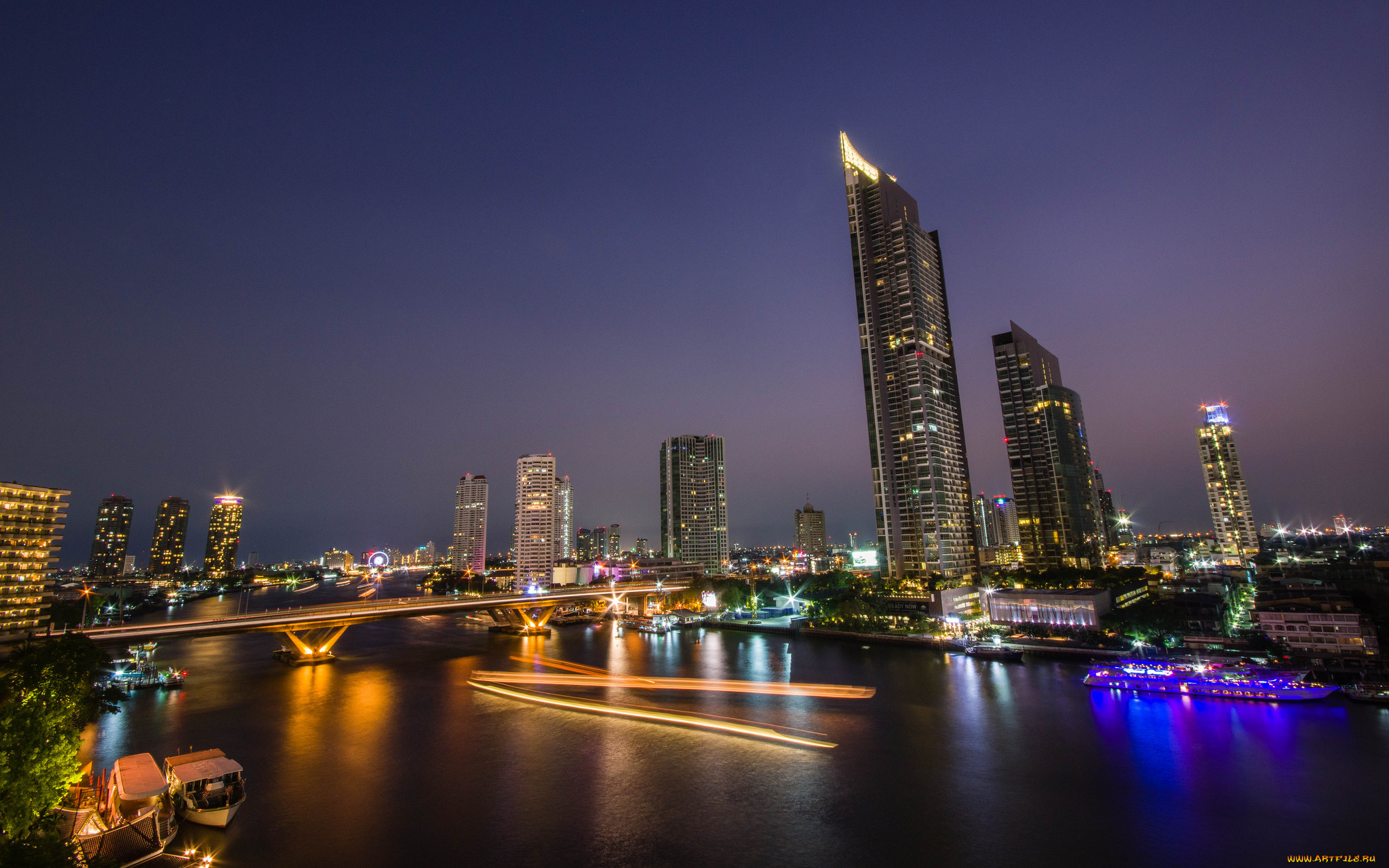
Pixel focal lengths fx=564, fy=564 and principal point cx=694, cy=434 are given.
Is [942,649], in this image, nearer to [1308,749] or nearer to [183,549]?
[1308,749]

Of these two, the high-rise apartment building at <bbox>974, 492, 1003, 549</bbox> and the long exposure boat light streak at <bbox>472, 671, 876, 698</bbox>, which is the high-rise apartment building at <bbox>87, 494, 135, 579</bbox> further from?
the high-rise apartment building at <bbox>974, 492, 1003, 549</bbox>

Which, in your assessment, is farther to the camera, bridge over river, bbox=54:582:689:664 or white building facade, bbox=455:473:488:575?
white building facade, bbox=455:473:488:575

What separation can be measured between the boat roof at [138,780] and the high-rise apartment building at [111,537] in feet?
594

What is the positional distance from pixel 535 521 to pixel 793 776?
4218 inches

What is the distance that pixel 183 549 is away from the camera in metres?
169

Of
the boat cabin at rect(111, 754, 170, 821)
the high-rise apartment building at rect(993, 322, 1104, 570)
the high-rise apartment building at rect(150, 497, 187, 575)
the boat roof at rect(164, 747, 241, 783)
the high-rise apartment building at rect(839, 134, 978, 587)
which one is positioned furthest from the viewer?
the high-rise apartment building at rect(150, 497, 187, 575)

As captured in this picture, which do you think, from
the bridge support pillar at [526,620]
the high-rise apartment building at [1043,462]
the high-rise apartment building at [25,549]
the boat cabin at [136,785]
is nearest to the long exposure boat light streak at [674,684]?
the boat cabin at [136,785]

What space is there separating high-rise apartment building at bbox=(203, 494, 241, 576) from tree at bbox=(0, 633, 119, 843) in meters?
185

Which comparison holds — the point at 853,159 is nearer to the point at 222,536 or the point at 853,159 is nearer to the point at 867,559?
the point at 867,559

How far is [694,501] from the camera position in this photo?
13125cm


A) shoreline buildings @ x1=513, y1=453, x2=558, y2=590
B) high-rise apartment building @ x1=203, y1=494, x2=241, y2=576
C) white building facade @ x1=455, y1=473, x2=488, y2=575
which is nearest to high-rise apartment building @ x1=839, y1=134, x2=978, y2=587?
shoreline buildings @ x1=513, y1=453, x2=558, y2=590

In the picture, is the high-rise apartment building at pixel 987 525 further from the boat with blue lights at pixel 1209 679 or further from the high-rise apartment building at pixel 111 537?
the high-rise apartment building at pixel 111 537

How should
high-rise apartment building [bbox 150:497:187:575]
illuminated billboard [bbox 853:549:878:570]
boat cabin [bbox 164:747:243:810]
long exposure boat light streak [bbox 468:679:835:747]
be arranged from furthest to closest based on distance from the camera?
high-rise apartment building [bbox 150:497:187:575] → illuminated billboard [bbox 853:549:878:570] → long exposure boat light streak [bbox 468:679:835:747] → boat cabin [bbox 164:747:243:810]

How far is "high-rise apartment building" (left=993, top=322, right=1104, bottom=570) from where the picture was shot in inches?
3479
